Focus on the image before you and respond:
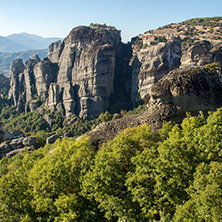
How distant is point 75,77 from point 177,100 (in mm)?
98772

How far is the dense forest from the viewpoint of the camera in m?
14.5

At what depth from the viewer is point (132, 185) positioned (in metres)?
17.3

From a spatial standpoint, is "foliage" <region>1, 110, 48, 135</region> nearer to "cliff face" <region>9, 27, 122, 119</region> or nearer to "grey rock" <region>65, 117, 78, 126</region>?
"cliff face" <region>9, 27, 122, 119</region>

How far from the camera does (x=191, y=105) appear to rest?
2877 cm

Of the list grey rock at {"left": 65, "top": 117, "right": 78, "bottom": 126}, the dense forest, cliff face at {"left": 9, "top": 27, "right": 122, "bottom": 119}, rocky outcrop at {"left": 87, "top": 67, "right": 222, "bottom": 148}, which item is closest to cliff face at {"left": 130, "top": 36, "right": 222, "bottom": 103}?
cliff face at {"left": 9, "top": 27, "right": 122, "bottom": 119}

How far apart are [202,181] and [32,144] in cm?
4851

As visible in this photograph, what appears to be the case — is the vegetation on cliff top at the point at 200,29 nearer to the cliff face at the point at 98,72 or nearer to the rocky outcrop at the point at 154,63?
the cliff face at the point at 98,72

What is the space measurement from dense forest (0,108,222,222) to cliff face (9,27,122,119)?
95115 millimetres

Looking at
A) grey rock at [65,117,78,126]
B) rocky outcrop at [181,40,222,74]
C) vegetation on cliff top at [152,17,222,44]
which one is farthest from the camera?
vegetation on cliff top at [152,17,222,44]

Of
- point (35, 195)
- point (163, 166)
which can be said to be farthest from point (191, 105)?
point (35, 195)

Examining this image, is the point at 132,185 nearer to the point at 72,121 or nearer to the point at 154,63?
the point at 154,63

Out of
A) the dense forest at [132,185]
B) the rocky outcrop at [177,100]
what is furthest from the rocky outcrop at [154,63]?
the dense forest at [132,185]

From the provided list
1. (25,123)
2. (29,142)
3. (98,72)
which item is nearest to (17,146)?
(29,142)

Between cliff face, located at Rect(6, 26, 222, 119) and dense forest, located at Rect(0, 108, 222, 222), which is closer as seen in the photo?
dense forest, located at Rect(0, 108, 222, 222)
